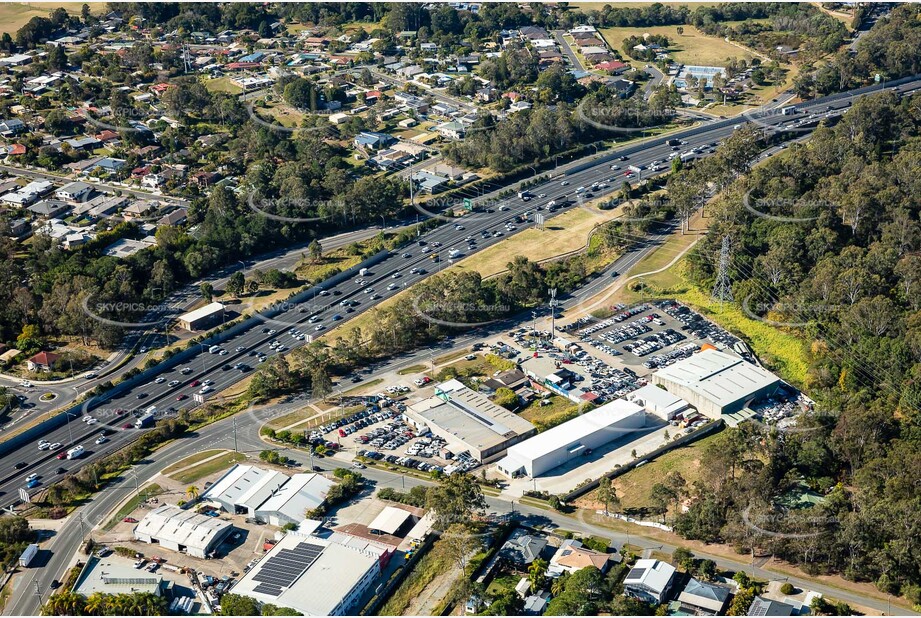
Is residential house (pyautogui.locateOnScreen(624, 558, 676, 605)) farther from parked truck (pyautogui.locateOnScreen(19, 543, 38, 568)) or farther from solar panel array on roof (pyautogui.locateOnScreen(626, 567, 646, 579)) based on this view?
parked truck (pyautogui.locateOnScreen(19, 543, 38, 568))

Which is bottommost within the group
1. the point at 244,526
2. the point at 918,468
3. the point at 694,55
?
the point at 244,526

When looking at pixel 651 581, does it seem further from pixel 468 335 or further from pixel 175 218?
pixel 175 218

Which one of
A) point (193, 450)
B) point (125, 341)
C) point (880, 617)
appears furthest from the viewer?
point (125, 341)

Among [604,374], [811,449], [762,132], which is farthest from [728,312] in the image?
[762,132]

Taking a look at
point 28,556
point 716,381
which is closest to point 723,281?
point 716,381

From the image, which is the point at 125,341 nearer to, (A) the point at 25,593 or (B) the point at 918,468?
(A) the point at 25,593
